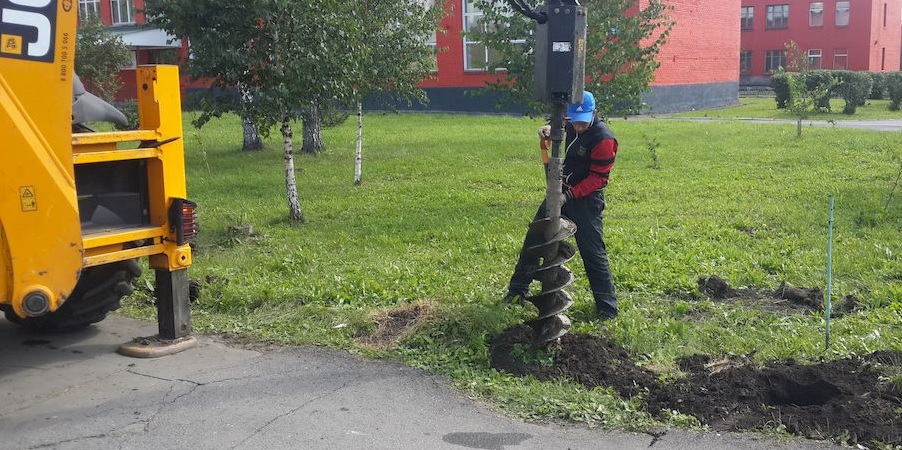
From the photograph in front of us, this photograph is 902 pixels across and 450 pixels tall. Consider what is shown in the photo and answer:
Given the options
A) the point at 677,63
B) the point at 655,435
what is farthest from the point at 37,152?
the point at 677,63

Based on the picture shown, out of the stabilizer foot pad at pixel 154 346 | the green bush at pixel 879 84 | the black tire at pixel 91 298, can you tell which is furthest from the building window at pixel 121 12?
the stabilizer foot pad at pixel 154 346

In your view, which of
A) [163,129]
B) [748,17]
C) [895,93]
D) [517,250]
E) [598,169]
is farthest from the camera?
[748,17]

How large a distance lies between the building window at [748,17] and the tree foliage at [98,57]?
4468cm

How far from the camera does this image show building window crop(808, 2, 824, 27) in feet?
177

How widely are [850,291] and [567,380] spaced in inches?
132

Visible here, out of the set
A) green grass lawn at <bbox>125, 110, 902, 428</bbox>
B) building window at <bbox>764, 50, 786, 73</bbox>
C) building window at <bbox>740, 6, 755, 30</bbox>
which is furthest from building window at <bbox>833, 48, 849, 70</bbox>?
green grass lawn at <bbox>125, 110, 902, 428</bbox>

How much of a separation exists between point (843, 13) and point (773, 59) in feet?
16.9

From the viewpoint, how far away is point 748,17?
190 ft

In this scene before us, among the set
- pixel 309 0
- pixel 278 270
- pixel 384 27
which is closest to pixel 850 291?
pixel 278 270

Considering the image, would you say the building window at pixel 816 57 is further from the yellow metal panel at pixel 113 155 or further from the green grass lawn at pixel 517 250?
the yellow metal panel at pixel 113 155

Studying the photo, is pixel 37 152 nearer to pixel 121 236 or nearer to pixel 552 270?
pixel 121 236

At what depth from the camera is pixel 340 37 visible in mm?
11156

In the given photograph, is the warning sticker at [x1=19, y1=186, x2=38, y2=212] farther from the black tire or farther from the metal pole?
the metal pole

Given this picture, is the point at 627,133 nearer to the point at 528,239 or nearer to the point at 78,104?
the point at 528,239
